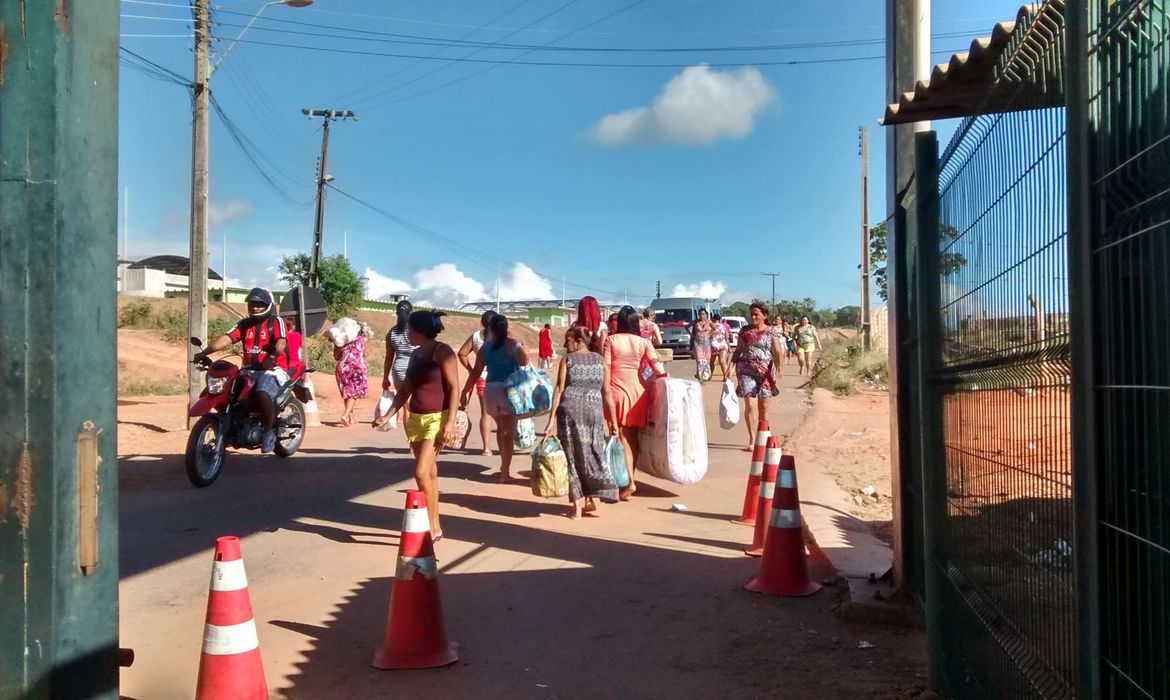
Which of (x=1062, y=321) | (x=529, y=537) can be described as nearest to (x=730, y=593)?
(x=529, y=537)

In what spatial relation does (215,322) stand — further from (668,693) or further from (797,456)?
(668,693)

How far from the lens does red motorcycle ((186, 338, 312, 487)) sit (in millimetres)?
9055

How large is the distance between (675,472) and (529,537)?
1.70 m

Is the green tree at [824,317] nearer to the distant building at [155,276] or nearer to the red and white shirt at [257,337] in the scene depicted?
the distant building at [155,276]

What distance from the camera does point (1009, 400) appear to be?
2.63 meters

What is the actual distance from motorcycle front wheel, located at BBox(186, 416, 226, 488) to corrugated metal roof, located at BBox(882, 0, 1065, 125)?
737 cm

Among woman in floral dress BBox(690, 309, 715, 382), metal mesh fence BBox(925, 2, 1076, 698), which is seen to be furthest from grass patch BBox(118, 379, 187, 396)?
metal mesh fence BBox(925, 2, 1076, 698)

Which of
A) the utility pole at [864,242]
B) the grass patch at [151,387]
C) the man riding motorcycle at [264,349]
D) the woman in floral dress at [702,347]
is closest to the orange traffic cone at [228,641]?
the man riding motorcycle at [264,349]

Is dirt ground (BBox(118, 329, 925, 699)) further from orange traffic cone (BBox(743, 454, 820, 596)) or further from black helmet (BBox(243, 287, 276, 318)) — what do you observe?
black helmet (BBox(243, 287, 276, 318))

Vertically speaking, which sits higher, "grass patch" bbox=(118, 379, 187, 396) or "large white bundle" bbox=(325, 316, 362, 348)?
"large white bundle" bbox=(325, 316, 362, 348)

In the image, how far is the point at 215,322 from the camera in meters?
39.9

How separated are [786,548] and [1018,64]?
356cm

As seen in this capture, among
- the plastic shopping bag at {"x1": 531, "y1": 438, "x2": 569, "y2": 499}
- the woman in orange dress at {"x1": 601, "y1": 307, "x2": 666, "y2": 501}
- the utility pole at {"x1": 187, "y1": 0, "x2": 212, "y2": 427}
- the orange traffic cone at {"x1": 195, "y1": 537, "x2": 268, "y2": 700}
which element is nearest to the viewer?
the orange traffic cone at {"x1": 195, "y1": 537, "x2": 268, "y2": 700}

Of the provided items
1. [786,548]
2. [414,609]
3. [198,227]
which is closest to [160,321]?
[198,227]
